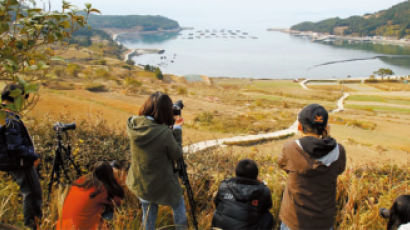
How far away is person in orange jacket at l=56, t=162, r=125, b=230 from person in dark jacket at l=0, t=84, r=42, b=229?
0.49 m

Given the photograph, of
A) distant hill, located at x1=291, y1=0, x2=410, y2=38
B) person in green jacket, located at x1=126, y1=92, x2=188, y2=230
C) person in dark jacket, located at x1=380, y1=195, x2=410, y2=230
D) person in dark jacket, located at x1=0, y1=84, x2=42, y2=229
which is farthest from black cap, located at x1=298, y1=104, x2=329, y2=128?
distant hill, located at x1=291, y1=0, x2=410, y2=38

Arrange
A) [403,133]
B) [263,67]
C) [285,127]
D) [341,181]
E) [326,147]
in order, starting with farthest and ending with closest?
[263,67] → [403,133] → [285,127] → [341,181] → [326,147]

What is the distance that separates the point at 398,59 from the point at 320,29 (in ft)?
312

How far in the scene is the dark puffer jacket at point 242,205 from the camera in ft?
9.28

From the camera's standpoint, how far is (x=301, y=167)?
2529 mm

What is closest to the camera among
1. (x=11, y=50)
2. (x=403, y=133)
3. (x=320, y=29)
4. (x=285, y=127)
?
→ (x=11, y=50)

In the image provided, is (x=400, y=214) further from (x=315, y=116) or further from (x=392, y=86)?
(x=392, y=86)

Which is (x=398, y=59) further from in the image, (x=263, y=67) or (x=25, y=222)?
(x=25, y=222)

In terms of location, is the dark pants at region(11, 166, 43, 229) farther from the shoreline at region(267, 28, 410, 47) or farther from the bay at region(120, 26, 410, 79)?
the shoreline at region(267, 28, 410, 47)

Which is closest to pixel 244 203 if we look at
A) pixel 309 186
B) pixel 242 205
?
pixel 242 205

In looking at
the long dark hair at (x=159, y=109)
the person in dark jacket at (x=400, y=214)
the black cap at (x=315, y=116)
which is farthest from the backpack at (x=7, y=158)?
the person in dark jacket at (x=400, y=214)

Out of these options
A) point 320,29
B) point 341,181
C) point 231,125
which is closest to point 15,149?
point 341,181

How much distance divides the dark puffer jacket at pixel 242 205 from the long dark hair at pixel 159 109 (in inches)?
33.9

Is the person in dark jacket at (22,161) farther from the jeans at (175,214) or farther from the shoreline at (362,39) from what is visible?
the shoreline at (362,39)
